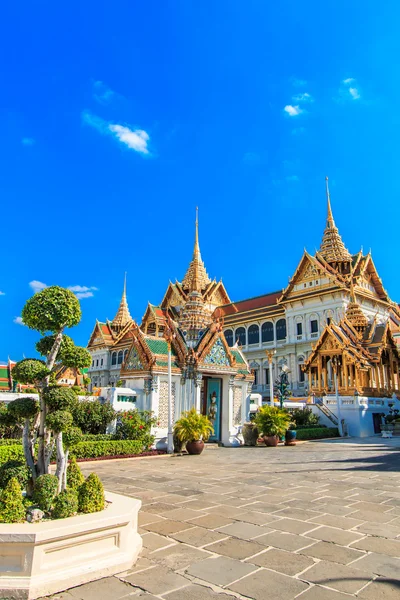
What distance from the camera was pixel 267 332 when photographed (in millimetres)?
48125

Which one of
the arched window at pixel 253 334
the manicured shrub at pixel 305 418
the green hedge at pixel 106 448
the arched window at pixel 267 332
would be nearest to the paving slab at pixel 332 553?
the green hedge at pixel 106 448

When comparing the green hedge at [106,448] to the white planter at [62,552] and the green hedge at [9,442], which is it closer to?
the green hedge at [9,442]

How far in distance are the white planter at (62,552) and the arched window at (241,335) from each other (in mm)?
46197

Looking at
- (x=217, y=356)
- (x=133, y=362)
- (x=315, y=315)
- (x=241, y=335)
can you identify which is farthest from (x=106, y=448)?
(x=241, y=335)

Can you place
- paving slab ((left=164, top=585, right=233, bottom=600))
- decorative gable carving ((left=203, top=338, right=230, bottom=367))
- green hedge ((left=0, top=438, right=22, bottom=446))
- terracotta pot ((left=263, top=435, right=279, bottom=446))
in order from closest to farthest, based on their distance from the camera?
paving slab ((left=164, top=585, right=233, bottom=600))
green hedge ((left=0, top=438, right=22, bottom=446))
decorative gable carving ((left=203, top=338, right=230, bottom=367))
terracotta pot ((left=263, top=435, right=279, bottom=446))

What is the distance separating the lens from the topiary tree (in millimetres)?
4527

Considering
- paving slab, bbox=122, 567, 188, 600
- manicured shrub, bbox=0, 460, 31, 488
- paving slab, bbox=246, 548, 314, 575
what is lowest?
paving slab, bbox=122, 567, 188, 600

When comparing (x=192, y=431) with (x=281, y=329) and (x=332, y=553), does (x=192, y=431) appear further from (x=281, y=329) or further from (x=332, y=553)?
(x=281, y=329)

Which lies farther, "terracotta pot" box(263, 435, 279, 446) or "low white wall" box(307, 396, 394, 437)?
"low white wall" box(307, 396, 394, 437)

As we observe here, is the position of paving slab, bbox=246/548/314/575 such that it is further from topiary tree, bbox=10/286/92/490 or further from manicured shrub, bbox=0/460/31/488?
manicured shrub, bbox=0/460/31/488

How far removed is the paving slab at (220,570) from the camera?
3547mm

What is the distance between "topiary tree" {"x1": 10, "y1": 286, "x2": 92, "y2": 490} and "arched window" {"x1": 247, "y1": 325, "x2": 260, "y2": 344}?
44187 mm

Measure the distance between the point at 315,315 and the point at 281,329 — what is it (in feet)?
15.8

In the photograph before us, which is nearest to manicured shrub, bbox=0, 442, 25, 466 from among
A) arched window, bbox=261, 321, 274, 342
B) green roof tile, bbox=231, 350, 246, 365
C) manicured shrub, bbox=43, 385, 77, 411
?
manicured shrub, bbox=43, 385, 77, 411
